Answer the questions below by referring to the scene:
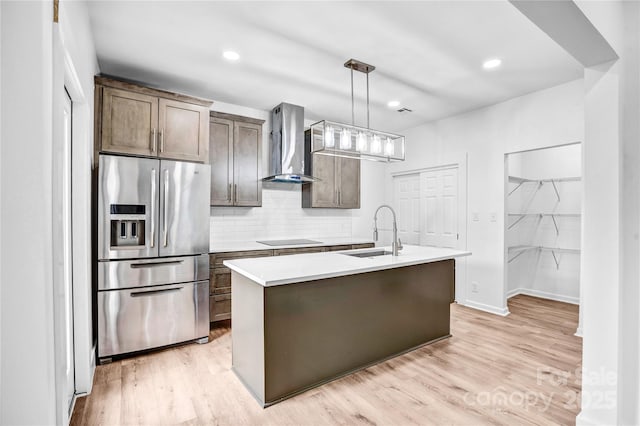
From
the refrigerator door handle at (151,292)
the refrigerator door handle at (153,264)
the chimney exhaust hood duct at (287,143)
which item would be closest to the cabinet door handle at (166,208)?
the refrigerator door handle at (153,264)

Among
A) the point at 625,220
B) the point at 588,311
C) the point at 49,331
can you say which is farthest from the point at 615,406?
the point at 49,331

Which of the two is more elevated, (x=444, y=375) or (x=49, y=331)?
(x=49, y=331)

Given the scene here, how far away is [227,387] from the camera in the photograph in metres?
2.38

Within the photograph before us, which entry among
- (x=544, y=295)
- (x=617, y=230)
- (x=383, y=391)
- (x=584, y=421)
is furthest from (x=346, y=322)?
(x=544, y=295)

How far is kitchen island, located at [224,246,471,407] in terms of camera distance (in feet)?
7.10

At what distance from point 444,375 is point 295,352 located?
4.07ft

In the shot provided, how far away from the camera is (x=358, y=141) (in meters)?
2.95

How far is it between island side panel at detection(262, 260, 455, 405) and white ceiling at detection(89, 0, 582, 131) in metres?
1.93

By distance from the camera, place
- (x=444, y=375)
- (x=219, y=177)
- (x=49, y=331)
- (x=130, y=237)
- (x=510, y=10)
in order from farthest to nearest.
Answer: (x=219, y=177), (x=130, y=237), (x=444, y=375), (x=510, y=10), (x=49, y=331)

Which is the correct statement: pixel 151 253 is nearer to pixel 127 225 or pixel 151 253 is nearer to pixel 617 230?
pixel 127 225

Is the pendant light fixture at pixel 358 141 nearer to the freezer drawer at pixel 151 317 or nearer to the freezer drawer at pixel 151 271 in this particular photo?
the freezer drawer at pixel 151 271

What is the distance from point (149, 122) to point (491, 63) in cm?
331

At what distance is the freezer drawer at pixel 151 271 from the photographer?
9.06 ft

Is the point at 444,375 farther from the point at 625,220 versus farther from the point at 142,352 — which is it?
the point at 142,352
